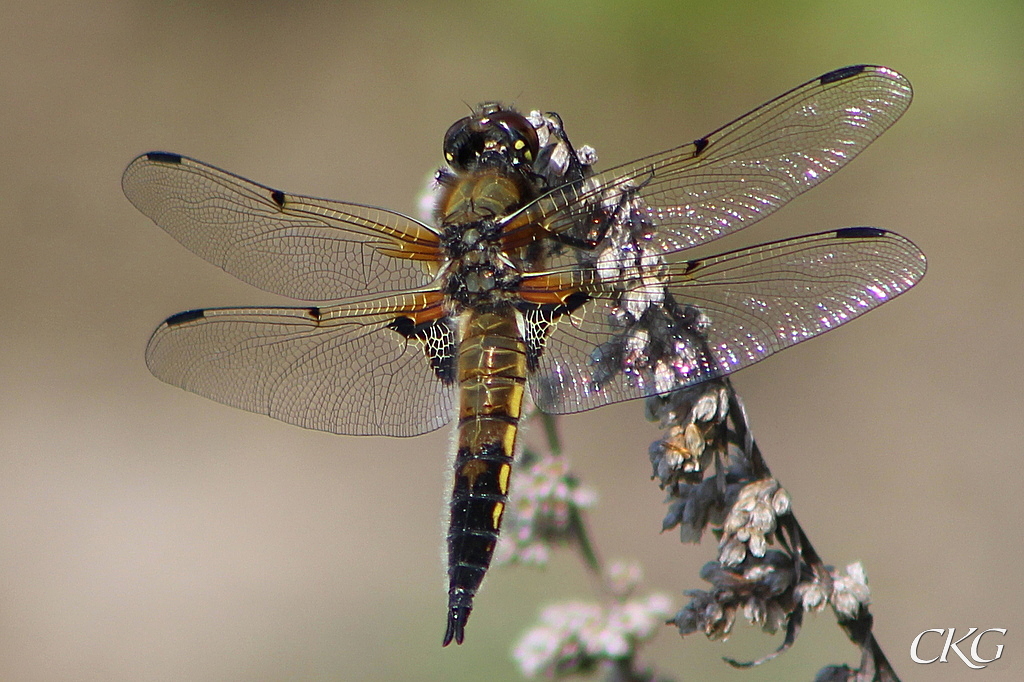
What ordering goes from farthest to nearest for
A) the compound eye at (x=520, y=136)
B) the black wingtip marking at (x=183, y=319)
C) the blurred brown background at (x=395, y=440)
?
the blurred brown background at (x=395, y=440) → the black wingtip marking at (x=183, y=319) → the compound eye at (x=520, y=136)

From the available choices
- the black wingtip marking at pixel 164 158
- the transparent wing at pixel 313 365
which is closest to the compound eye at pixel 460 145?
the transparent wing at pixel 313 365

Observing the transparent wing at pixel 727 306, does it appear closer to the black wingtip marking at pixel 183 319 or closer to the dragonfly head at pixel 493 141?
the dragonfly head at pixel 493 141

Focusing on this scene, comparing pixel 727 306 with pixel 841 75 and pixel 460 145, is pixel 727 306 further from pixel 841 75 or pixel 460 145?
pixel 460 145

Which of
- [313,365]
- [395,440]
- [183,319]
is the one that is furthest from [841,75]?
[395,440]

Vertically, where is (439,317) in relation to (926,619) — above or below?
above

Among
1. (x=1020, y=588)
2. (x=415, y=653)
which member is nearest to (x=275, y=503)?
(x=415, y=653)

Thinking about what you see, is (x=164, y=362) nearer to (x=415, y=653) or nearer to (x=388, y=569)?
(x=415, y=653)

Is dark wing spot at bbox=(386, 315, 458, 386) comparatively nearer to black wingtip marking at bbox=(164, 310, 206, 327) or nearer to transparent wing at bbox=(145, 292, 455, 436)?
transparent wing at bbox=(145, 292, 455, 436)
